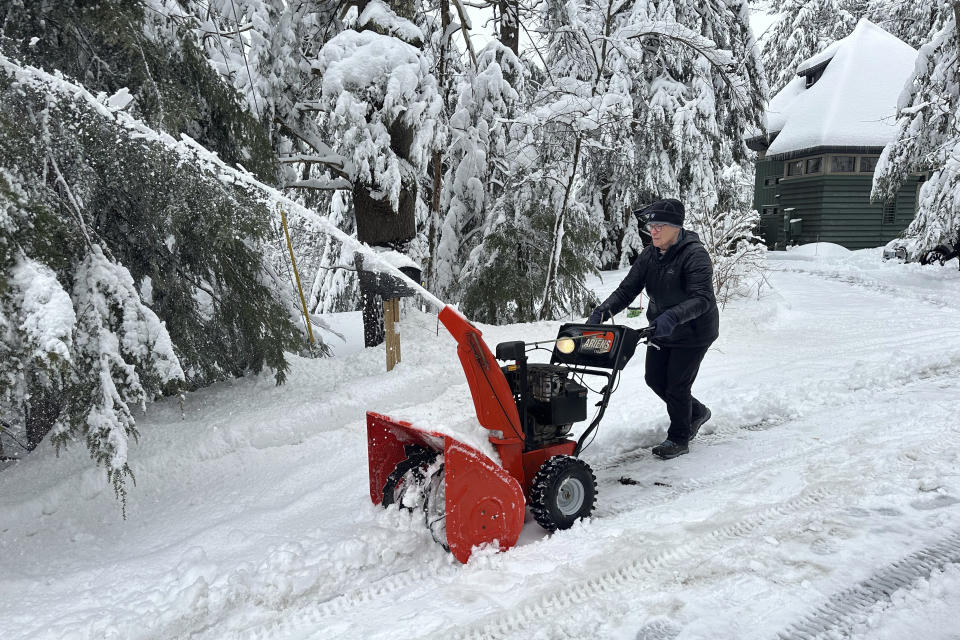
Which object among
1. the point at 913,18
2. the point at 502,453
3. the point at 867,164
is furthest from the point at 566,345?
the point at 913,18

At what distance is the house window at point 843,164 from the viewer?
26.5m

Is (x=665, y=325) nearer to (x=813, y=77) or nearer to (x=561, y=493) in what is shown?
(x=561, y=493)

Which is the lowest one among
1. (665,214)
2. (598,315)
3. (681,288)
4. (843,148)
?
(598,315)

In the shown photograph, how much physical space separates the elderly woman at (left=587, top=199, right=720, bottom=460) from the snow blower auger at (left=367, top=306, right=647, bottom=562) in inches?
26.9

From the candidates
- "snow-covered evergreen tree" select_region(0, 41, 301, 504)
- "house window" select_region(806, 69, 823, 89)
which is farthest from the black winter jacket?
"house window" select_region(806, 69, 823, 89)

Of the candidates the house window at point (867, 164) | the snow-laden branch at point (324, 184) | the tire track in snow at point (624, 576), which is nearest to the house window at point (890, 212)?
the house window at point (867, 164)

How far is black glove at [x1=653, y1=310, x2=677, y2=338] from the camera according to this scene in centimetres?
392

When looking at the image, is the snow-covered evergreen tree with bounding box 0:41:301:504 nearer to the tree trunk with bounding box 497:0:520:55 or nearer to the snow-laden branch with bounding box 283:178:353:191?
the snow-laden branch with bounding box 283:178:353:191

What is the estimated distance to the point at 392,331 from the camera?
6.58 meters

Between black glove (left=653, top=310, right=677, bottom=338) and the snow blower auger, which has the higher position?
black glove (left=653, top=310, right=677, bottom=338)

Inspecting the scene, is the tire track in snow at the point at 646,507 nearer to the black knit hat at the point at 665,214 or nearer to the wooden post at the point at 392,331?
the black knit hat at the point at 665,214

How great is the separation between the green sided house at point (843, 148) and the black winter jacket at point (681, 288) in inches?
976

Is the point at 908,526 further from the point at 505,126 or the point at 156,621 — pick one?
the point at 505,126

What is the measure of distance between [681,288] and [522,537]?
2134 mm
